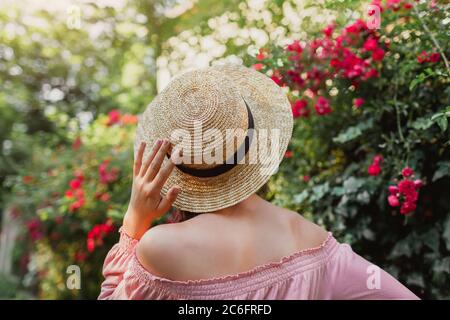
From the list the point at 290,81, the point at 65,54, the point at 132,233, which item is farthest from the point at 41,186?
the point at 65,54

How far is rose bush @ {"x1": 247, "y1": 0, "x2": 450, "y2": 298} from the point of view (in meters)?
2.22

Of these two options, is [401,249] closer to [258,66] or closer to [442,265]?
[442,265]

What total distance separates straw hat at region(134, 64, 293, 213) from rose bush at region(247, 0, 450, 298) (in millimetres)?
838

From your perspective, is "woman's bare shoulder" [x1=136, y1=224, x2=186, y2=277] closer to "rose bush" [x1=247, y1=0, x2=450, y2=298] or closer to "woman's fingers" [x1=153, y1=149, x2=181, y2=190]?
"woman's fingers" [x1=153, y1=149, x2=181, y2=190]

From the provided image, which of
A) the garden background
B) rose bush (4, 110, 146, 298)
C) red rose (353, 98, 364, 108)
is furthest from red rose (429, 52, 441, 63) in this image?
rose bush (4, 110, 146, 298)

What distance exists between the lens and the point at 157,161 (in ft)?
4.29

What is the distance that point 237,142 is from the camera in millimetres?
1368


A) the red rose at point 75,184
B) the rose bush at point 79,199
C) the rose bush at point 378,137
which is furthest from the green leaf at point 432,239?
the red rose at point 75,184

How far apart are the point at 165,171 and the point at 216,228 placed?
20 centimetres

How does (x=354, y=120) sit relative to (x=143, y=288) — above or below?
above

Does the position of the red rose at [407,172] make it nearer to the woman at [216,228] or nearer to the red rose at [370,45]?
the red rose at [370,45]

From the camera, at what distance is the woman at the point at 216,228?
122 cm

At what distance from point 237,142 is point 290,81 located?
1451 millimetres

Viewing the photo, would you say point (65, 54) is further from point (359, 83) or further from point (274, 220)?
point (274, 220)
